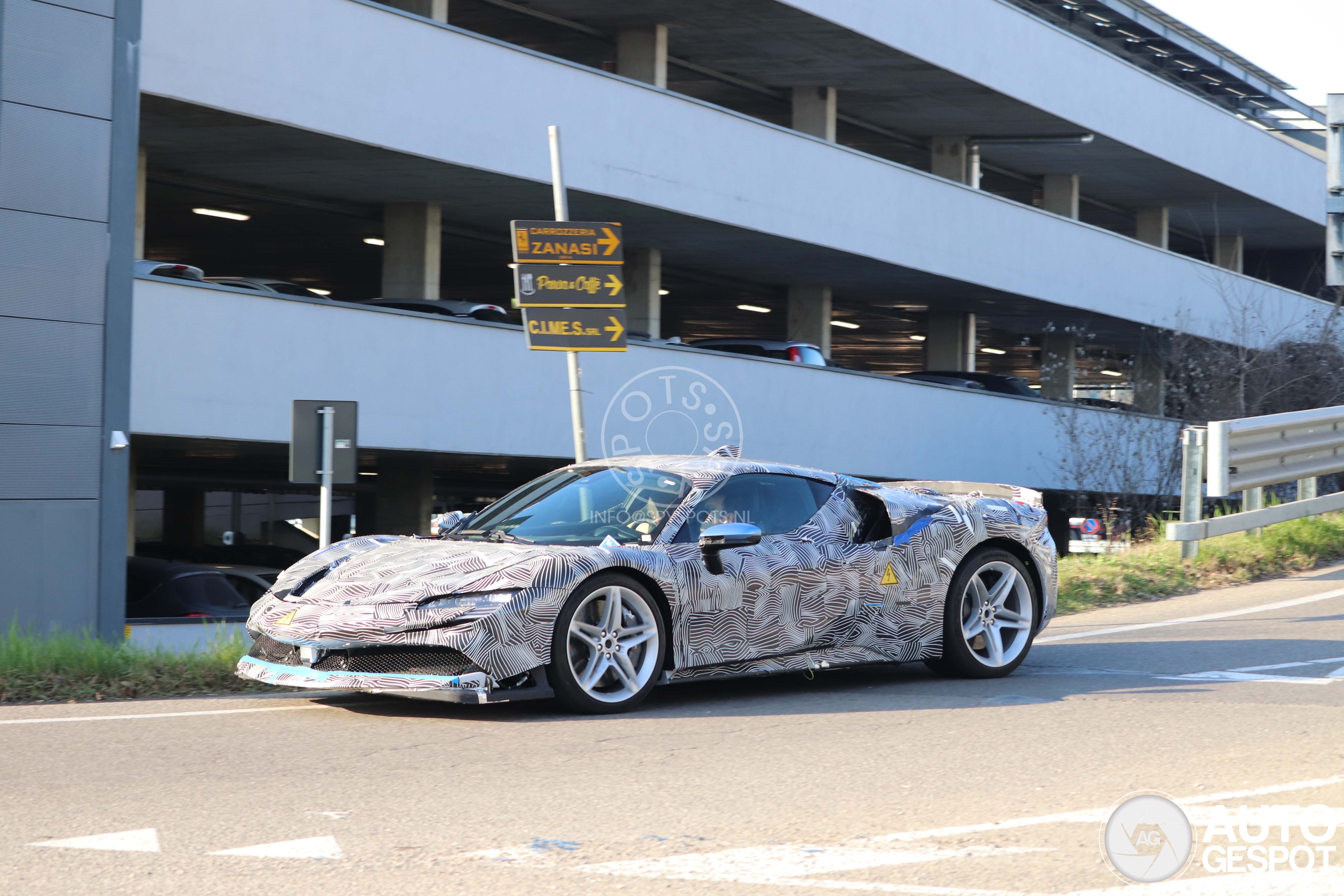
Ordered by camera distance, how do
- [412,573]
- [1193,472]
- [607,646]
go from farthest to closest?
[1193,472]
[607,646]
[412,573]

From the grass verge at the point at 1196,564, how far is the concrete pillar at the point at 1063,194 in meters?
19.0

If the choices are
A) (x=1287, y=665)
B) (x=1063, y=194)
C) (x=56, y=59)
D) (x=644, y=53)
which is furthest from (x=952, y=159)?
(x=1287, y=665)

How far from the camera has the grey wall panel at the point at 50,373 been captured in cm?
1291

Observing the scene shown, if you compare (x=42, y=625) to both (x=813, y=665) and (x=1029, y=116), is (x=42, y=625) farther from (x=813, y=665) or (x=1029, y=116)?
(x=1029, y=116)

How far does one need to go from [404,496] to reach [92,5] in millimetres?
10928

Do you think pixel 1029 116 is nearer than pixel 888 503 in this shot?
No

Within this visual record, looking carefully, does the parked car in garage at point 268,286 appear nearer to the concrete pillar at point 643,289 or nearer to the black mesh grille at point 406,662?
the concrete pillar at point 643,289

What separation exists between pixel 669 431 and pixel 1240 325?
54.6 feet

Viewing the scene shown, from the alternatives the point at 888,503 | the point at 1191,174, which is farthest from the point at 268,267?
the point at 888,503

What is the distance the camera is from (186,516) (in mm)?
38906

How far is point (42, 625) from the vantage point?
43.2 ft

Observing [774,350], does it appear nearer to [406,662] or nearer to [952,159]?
[952,159]

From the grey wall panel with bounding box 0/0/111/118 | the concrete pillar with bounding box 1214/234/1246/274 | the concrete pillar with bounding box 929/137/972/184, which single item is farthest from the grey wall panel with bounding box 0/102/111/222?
the concrete pillar with bounding box 1214/234/1246/274

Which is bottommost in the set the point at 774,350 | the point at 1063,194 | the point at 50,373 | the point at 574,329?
the point at 50,373
